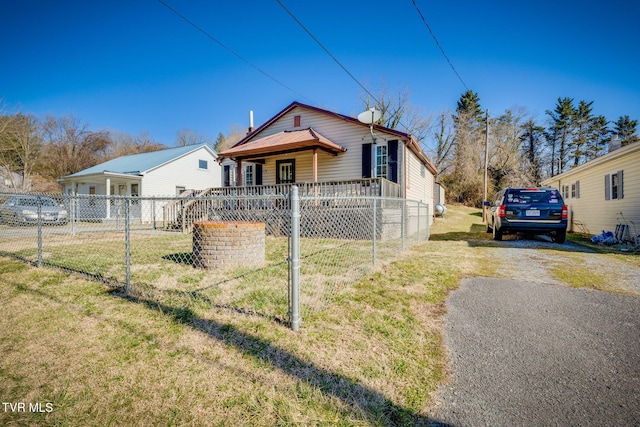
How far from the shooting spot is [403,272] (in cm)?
520

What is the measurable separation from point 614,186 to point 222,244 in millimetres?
14738

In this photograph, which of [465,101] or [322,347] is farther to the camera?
[465,101]

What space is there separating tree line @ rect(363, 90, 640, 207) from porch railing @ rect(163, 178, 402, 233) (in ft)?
72.1

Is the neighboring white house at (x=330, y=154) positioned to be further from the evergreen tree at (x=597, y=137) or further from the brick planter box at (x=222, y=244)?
the evergreen tree at (x=597, y=137)

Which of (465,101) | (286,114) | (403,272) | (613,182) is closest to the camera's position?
(403,272)

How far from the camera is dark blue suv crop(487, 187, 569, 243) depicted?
27.9 ft

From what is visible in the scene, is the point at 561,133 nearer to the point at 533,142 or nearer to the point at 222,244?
the point at 533,142

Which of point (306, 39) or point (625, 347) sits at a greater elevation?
point (306, 39)

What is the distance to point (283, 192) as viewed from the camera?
459 inches

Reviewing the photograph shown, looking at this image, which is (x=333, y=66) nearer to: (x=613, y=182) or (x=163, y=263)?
(x=163, y=263)

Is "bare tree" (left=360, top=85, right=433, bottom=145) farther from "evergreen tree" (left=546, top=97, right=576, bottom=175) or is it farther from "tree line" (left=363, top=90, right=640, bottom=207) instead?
"evergreen tree" (left=546, top=97, right=576, bottom=175)

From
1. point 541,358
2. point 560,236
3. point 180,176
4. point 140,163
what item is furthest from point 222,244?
point 140,163

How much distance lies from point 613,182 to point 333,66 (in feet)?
39.2

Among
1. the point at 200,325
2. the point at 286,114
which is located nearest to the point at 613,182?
the point at 286,114
